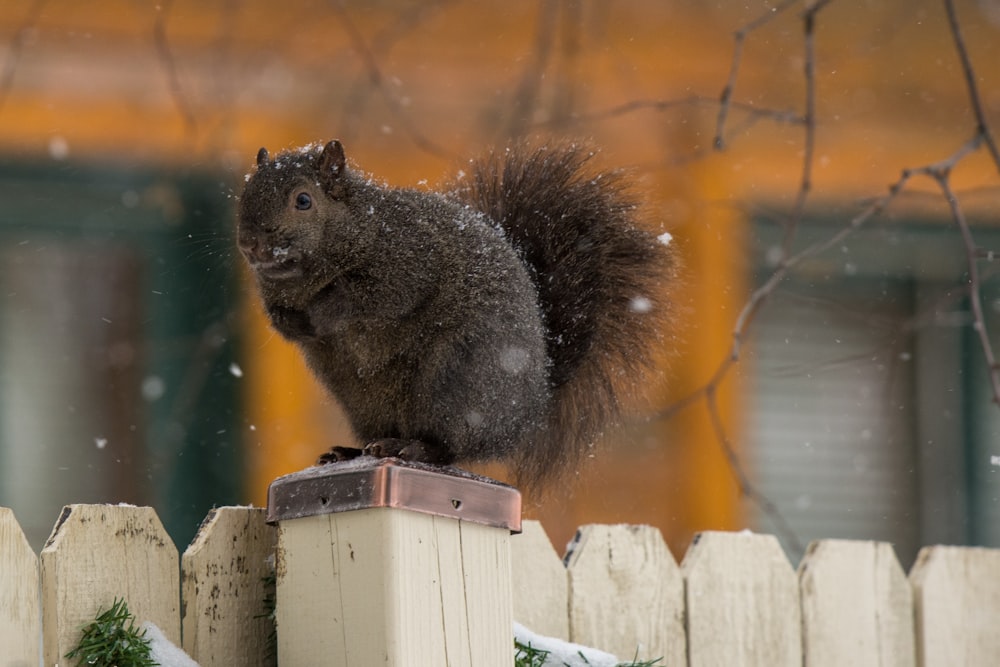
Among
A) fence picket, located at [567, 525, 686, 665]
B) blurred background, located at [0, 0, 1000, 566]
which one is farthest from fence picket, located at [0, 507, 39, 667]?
blurred background, located at [0, 0, 1000, 566]

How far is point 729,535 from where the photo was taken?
253 centimetres

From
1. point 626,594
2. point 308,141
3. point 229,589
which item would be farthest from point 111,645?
point 308,141

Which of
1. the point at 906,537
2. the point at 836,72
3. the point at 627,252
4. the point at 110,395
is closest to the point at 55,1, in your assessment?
the point at 110,395

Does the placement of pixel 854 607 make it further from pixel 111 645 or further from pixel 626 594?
pixel 111 645

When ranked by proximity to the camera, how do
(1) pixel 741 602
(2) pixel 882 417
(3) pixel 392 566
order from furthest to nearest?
(2) pixel 882 417 → (1) pixel 741 602 → (3) pixel 392 566

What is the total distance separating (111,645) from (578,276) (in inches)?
35.7

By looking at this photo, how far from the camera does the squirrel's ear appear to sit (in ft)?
7.00

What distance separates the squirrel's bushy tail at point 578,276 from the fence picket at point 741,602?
307 millimetres

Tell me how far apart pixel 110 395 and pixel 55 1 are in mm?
1226

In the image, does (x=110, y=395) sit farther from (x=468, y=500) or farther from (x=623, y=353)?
(x=468, y=500)

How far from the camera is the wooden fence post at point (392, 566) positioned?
69.6 inches

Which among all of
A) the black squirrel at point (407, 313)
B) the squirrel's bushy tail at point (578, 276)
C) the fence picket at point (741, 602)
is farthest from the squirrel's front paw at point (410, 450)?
the fence picket at point (741, 602)

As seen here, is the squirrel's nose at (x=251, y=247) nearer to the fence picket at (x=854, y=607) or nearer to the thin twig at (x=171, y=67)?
the thin twig at (x=171, y=67)

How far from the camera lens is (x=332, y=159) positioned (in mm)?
2139
